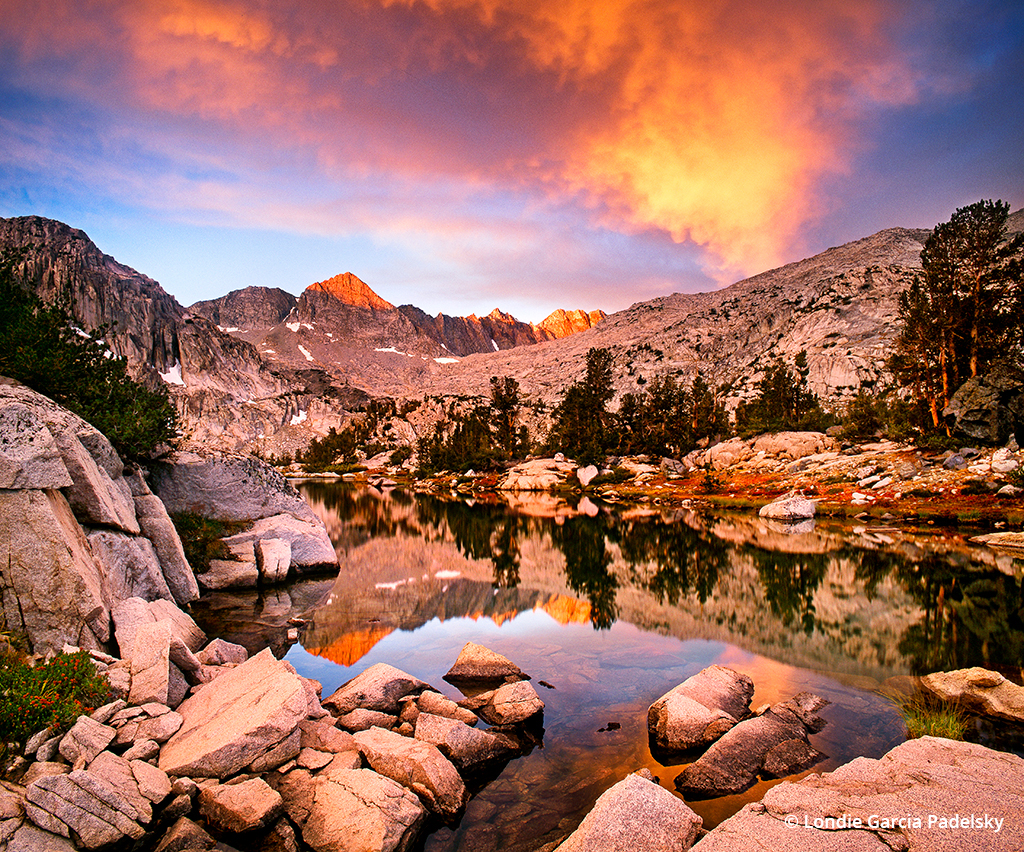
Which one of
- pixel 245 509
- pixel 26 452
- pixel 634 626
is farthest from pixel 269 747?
pixel 245 509

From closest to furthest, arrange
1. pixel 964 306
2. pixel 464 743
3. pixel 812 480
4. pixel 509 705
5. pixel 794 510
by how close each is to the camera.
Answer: pixel 464 743 < pixel 509 705 < pixel 794 510 < pixel 964 306 < pixel 812 480

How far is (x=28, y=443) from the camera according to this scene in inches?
415

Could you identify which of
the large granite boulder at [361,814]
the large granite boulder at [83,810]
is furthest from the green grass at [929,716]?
the large granite boulder at [83,810]

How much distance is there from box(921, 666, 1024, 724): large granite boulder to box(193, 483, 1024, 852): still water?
3.34 ft

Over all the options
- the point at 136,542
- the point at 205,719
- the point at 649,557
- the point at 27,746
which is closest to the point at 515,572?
the point at 649,557

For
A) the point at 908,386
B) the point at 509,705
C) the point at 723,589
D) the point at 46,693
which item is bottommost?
the point at 723,589

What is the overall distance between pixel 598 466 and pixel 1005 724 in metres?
74.3

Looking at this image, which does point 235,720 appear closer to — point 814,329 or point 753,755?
point 753,755

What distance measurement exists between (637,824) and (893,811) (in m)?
3.21

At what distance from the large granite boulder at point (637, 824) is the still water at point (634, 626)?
1639mm

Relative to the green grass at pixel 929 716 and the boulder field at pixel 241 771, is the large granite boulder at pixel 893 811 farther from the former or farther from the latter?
the boulder field at pixel 241 771

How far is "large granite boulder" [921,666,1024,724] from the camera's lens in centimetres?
1078

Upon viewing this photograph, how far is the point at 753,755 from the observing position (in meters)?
9.61

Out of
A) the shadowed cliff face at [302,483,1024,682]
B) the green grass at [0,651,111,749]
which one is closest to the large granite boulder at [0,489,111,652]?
the green grass at [0,651,111,749]
